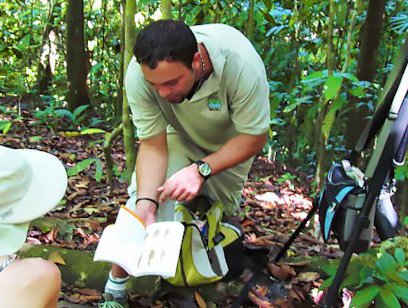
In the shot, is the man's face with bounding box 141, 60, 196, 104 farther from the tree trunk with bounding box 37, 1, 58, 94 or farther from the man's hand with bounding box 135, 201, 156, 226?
the tree trunk with bounding box 37, 1, 58, 94

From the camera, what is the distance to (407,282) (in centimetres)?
203

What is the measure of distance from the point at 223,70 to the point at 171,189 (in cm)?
62

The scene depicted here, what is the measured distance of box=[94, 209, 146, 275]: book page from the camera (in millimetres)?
2047

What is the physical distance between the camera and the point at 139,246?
2.13 meters

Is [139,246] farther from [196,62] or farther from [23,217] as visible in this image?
[196,62]

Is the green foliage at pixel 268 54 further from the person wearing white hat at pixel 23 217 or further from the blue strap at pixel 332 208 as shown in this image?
the person wearing white hat at pixel 23 217

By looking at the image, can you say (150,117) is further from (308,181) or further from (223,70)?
(308,181)

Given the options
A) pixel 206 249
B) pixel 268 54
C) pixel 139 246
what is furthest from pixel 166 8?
pixel 268 54

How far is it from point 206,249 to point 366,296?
2.82 ft

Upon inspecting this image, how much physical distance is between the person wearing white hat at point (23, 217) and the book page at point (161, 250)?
36 centimetres

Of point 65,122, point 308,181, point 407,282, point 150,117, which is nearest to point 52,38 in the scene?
point 65,122

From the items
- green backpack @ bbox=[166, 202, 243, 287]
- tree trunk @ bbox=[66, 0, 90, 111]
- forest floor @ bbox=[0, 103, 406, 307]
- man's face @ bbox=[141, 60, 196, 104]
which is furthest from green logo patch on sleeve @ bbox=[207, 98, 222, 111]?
tree trunk @ bbox=[66, 0, 90, 111]

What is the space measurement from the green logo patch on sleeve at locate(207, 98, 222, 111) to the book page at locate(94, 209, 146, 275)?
732mm

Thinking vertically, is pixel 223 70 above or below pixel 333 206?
above
